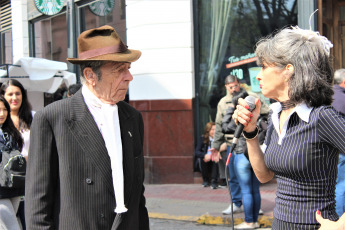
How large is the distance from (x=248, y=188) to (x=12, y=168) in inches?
124

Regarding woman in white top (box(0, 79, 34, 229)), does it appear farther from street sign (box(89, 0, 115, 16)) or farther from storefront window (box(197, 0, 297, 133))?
street sign (box(89, 0, 115, 16))

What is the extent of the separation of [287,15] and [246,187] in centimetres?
452

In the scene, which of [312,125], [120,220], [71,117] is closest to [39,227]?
[120,220]

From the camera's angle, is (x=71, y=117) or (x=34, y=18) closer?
(x=71, y=117)

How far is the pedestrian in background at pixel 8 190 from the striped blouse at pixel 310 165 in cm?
290

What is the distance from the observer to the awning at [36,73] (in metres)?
10.1

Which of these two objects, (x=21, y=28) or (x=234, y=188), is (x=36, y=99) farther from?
(x=234, y=188)

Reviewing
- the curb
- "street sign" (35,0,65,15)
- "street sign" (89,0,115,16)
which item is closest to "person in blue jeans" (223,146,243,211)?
the curb

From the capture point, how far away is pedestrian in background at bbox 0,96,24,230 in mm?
4680

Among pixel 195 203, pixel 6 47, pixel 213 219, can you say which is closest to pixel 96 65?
pixel 213 219

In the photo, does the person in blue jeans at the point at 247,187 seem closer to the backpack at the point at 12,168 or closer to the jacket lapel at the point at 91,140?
the backpack at the point at 12,168

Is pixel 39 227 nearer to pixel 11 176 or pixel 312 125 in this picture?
pixel 312 125

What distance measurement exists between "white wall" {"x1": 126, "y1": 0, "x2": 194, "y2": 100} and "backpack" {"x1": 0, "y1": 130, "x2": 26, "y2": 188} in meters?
5.96

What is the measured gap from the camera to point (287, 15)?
9859mm
